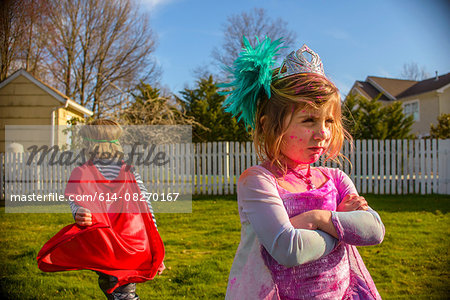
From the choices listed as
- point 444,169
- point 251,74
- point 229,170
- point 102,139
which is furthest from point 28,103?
point 444,169

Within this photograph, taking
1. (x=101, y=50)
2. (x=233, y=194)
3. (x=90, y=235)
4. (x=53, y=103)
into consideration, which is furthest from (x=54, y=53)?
(x=90, y=235)

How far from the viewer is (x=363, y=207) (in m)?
1.30

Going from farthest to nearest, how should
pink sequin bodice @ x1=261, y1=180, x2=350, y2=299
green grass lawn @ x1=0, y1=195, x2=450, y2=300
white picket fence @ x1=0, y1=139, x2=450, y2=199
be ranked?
white picket fence @ x1=0, y1=139, x2=450, y2=199 < green grass lawn @ x1=0, y1=195, x2=450, y2=300 < pink sequin bodice @ x1=261, y1=180, x2=350, y2=299

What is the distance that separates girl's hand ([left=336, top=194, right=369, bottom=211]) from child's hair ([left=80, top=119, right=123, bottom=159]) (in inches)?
91.6

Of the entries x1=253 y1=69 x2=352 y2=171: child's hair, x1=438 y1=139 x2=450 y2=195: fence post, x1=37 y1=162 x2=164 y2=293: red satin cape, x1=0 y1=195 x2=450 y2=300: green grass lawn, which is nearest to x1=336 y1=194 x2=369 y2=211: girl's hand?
x1=253 y1=69 x2=352 y2=171: child's hair

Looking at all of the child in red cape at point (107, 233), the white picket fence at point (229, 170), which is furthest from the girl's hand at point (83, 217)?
the white picket fence at point (229, 170)

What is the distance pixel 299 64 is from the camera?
139cm

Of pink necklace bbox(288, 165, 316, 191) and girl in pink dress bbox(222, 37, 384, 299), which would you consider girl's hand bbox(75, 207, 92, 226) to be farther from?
pink necklace bbox(288, 165, 316, 191)

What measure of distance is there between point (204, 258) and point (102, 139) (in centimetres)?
245

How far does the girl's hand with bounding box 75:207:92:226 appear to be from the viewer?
2562mm

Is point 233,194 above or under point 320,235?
under

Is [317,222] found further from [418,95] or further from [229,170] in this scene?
[418,95]

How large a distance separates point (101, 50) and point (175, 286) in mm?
20475

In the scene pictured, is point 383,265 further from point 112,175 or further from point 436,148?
point 436,148
